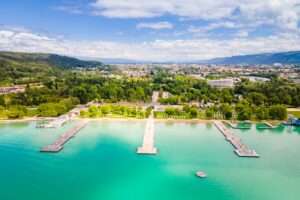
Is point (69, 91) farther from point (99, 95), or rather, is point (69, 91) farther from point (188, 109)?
point (188, 109)

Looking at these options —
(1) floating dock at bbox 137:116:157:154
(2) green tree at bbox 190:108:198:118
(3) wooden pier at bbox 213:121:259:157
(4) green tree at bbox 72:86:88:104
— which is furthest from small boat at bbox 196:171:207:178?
(4) green tree at bbox 72:86:88:104

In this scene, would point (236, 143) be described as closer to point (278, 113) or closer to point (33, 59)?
point (278, 113)

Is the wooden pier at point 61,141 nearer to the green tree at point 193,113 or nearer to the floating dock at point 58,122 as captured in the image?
the floating dock at point 58,122

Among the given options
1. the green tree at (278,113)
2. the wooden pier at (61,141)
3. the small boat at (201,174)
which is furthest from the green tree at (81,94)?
the small boat at (201,174)

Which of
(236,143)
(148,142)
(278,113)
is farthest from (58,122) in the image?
(278,113)

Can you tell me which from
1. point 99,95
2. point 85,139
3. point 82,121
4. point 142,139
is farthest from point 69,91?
point 142,139

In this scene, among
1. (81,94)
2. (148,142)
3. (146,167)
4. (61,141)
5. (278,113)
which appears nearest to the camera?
(146,167)
